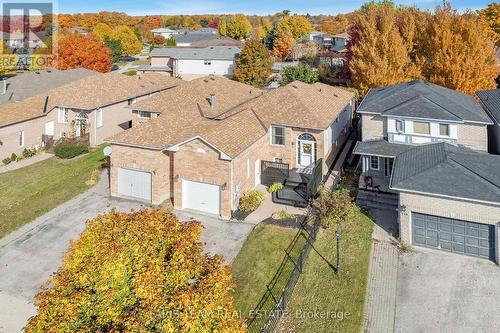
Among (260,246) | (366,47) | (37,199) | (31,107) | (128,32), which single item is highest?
(128,32)

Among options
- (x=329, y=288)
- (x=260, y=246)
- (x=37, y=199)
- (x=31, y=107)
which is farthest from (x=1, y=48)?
(x=329, y=288)

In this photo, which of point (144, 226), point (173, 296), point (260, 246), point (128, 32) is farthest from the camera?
point (128, 32)

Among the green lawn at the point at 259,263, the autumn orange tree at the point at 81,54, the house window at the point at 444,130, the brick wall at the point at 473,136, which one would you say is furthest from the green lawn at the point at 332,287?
the autumn orange tree at the point at 81,54

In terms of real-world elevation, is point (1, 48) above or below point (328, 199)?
above

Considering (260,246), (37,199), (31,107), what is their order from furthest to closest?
A: 1. (31,107)
2. (37,199)
3. (260,246)

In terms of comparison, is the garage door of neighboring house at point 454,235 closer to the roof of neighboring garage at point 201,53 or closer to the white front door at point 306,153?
the white front door at point 306,153

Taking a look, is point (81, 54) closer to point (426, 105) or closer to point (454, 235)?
point (426, 105)

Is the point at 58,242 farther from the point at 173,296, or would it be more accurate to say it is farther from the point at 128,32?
the point at 128,32

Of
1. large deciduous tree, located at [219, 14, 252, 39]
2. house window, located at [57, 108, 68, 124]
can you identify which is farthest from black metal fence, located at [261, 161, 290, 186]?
large deciduous tree, located at [219, 14, 252, 39]
